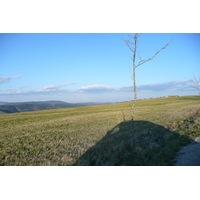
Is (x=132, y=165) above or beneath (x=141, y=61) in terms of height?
beneath

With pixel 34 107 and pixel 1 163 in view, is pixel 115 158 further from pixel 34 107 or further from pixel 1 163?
pixel 34 107

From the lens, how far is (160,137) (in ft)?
33.5

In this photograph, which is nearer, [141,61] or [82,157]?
[82,157]

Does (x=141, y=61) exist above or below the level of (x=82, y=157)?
above

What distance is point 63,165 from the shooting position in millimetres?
6273

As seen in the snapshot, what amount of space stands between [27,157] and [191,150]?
7.87m

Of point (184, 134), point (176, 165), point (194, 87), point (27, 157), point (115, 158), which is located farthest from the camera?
point (194, 87)

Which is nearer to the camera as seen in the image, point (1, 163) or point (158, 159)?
point (158, 159)

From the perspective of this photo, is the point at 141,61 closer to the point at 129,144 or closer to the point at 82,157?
the point at 129,144

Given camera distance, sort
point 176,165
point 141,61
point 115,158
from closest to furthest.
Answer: point 176,165
point 115,158
point 141,61

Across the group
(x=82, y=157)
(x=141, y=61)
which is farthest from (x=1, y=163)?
(x=141, y=61)

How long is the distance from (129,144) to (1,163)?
21.4 ft

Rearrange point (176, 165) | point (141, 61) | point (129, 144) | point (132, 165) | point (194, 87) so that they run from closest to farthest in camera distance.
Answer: point (176, 165), point (132, 165), point (141, 61), point (129, 144), point (194, 87)

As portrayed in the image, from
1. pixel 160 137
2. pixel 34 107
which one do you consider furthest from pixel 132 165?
pixel 34 107
